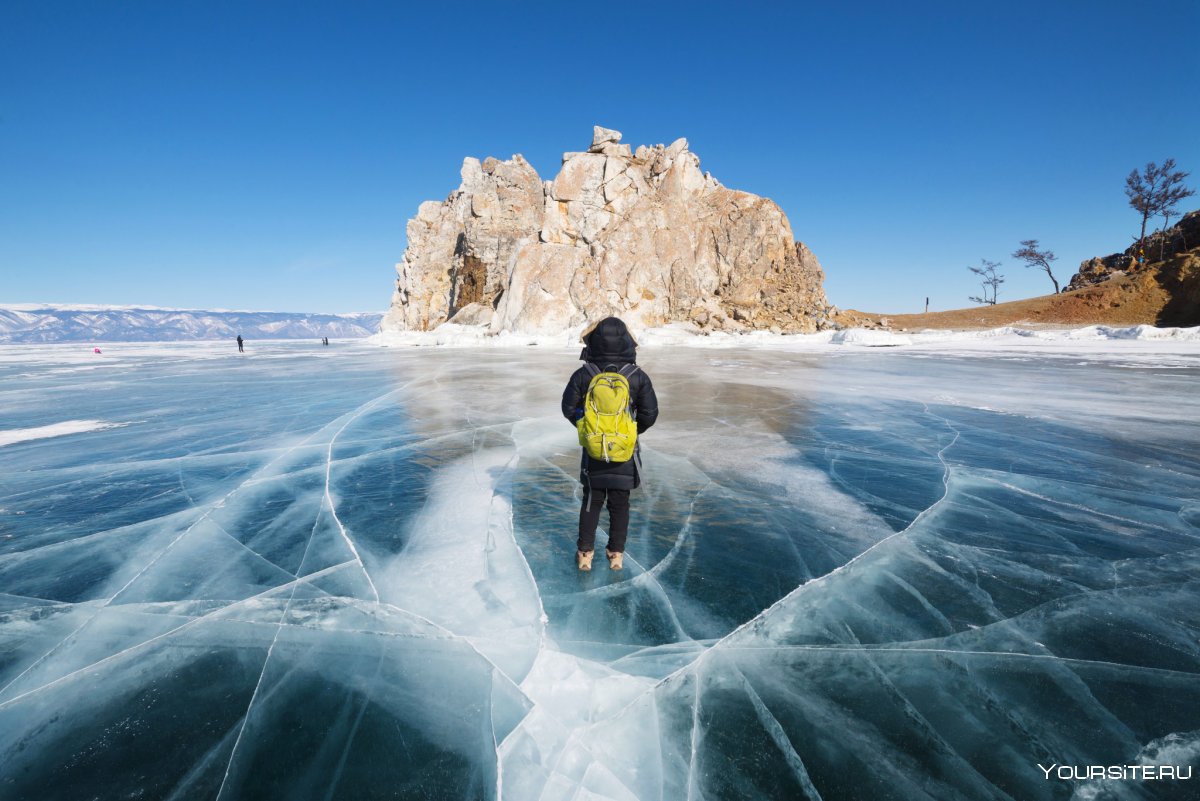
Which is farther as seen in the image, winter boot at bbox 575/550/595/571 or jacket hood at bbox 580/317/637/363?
winter boot at bbox 575/550/595/571

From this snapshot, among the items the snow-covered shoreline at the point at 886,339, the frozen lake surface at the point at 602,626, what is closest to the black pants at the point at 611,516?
the frozen lake surface at the point at 602,626

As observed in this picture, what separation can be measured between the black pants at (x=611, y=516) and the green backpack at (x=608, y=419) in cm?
32

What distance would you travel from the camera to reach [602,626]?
9.10 feet

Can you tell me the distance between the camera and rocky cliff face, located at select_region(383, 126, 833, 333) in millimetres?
43281

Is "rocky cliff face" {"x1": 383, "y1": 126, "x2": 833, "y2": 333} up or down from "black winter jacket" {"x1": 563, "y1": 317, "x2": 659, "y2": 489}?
up

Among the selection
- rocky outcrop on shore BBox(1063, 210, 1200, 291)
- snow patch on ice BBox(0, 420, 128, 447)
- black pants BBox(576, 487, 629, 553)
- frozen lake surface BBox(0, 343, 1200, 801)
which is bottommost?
frozen lake surface BBox(0, 343, 1200, 801)

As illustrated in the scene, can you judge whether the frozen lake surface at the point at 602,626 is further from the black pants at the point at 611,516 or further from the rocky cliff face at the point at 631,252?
the rocky cliff face at the point at 631,252

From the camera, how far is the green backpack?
3033mm

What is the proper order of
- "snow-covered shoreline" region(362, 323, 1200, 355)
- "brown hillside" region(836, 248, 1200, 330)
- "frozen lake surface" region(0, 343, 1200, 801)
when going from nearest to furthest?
1. "frozen lake surface" region(0, 343, 1200, 801)
2. "snow-covered shoreline" region(362, 323, 1200, 355)
3. "brown hillside" region(836, 248, 1200, 330)

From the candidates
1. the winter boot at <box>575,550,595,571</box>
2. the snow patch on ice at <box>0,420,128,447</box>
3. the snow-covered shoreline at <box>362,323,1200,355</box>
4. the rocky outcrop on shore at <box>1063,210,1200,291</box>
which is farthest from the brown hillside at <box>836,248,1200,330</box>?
the snow patch on ice at <box>0,420,128,447</box>

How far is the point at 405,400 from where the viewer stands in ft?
35.4

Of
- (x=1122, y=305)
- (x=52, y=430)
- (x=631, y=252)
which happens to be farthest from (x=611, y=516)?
(x=1122, y=305)

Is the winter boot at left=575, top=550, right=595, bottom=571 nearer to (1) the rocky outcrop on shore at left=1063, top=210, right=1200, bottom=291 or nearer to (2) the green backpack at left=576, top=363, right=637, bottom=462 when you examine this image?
(2) the green backpack at left=576, top=363, right=637, bottom=462

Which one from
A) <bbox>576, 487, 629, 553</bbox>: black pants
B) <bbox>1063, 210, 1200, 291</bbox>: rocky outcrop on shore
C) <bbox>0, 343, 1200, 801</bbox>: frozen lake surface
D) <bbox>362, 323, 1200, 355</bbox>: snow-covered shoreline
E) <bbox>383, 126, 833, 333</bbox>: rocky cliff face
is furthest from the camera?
<bbox>383, 126, 833, 333</bbox>: rocky cliff face
